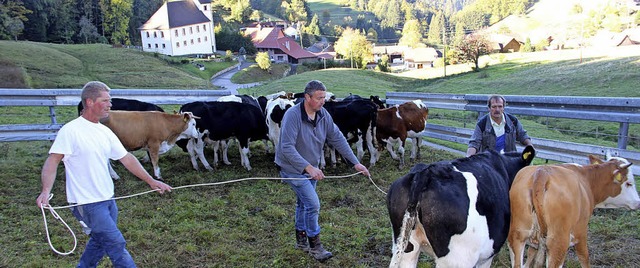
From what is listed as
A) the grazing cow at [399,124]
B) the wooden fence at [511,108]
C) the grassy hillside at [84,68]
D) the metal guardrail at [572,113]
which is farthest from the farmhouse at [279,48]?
the metal guardrail at [572,113]

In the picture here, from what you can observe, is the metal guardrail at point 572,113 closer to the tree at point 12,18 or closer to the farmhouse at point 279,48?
the tree at point 12,18

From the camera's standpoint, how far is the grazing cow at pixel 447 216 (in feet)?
11.2

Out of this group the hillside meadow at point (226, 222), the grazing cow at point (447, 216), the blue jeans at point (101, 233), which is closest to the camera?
the grazing cow at point (447, 216)

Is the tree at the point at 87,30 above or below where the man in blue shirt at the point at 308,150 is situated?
above

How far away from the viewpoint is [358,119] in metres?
9.88

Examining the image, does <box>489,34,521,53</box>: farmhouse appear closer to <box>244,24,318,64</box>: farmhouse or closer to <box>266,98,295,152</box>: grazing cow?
<box>244,24,318,64</box>: farmhouse

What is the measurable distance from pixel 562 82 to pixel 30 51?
133 feet

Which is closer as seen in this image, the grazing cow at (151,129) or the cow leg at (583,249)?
the cow leg at (583,249)

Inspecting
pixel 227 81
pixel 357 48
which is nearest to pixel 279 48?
pixel 357 48

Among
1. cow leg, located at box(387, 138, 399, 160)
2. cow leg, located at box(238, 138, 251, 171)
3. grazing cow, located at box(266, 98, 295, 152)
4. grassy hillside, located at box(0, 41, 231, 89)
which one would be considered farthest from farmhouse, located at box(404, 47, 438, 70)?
cow leg, located at box(238, 138, 251, 171)

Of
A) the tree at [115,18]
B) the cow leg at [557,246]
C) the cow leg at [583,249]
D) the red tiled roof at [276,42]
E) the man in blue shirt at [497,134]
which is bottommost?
the cow leg at [583,249]

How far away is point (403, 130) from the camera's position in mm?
9914

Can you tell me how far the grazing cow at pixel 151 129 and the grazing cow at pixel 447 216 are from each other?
21.0 feet

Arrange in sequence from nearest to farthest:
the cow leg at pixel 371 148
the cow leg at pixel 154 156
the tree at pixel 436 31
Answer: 1. the cow leg at pixel 154 156
2. the cow leg at pixel 371 148
3. the tree at pixel 436 31
